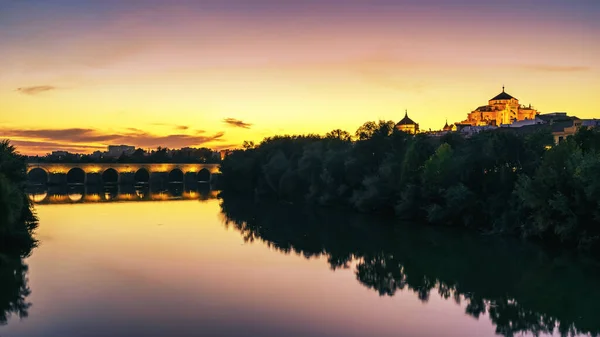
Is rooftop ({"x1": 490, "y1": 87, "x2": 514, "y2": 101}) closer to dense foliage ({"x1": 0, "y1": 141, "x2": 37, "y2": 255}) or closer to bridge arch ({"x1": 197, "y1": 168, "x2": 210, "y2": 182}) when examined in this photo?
bridge arch ({"x1": 197, "y1": 168, "x2": 210, "y2": 182})

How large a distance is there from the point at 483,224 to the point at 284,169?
96.7 ft

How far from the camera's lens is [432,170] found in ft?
116

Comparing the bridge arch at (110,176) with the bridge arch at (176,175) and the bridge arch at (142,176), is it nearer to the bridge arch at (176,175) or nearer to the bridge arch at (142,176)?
the bridge arch at (142,176)

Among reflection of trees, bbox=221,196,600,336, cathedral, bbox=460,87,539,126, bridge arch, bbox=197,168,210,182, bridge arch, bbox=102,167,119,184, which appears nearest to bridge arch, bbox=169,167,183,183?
bridge arch, bbox=197,168,210,182

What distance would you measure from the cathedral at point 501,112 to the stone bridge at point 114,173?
148 ft

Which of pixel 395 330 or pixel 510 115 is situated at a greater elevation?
pixel 510 115

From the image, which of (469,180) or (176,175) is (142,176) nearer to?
(176,175)

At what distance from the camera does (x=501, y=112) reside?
351ft

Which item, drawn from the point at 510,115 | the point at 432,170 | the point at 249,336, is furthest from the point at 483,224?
the point at 510,115

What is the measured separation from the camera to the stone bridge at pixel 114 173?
4085 inches

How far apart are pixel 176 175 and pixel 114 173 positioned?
12.1 meters

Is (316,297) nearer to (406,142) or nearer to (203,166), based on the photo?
(406,142)

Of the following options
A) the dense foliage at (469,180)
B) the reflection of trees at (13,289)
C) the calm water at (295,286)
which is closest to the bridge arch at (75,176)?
the dense foliage at (469,180)

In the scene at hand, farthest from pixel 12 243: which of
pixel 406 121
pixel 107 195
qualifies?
pixel 406 121
